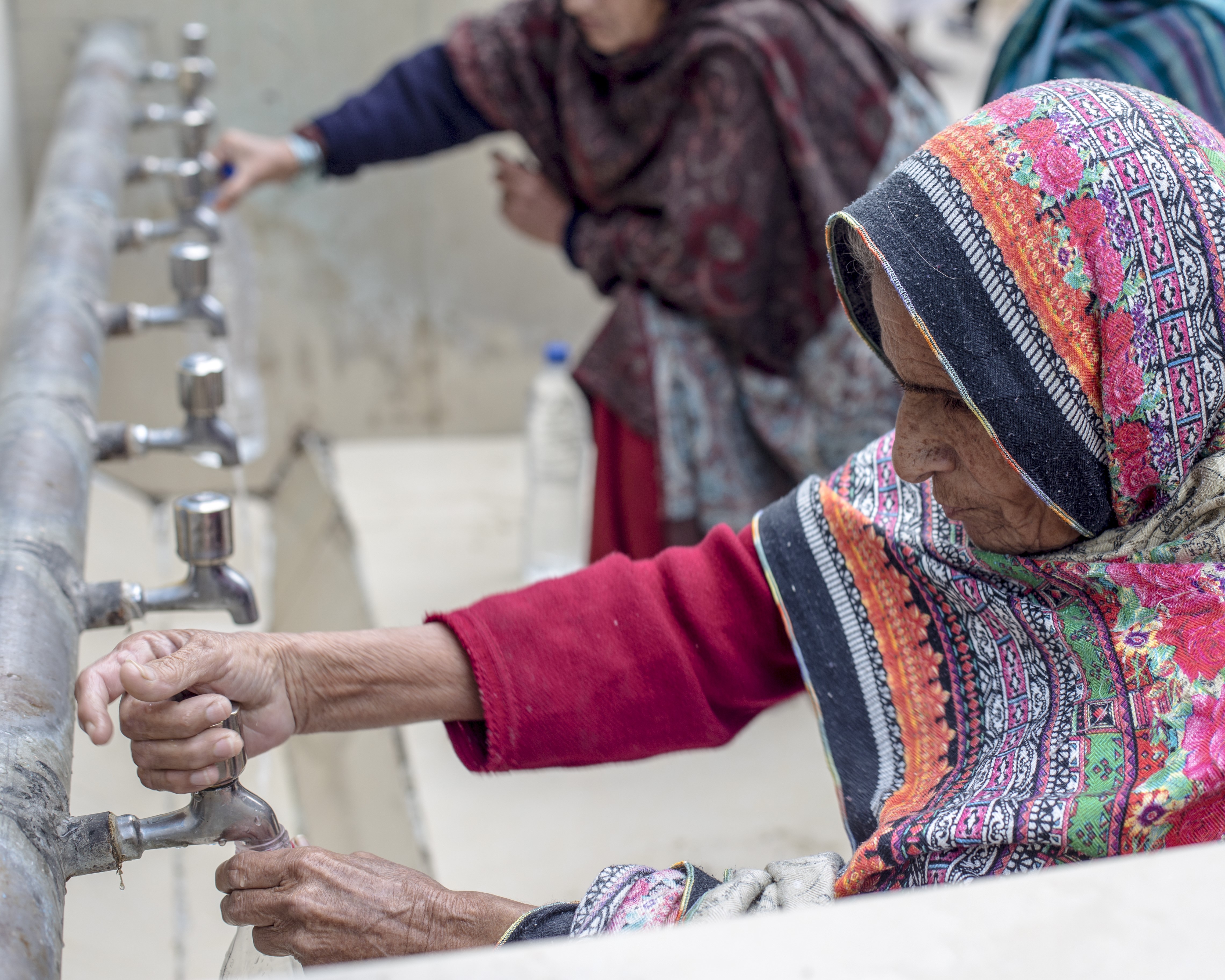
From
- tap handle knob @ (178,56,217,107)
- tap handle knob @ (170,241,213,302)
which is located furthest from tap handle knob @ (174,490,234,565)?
tap handle knob @ (178,56,217,107)

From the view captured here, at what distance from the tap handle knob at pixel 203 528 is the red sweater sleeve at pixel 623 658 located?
0.64 feet

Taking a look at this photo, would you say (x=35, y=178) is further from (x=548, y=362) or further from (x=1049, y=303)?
(x=1049, y=303)

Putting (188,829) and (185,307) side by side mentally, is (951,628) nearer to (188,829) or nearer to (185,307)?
(188,829)

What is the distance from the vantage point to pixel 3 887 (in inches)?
21.9

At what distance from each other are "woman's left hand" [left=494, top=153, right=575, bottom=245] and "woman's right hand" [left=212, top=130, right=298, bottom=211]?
0.39 metres

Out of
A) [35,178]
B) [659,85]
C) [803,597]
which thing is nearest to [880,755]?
[803,597]

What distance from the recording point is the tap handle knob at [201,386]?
3.67 ft

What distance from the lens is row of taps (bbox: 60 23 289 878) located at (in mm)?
702

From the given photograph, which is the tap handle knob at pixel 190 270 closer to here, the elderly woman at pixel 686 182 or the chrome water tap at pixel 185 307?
the chrome water tap at pixel 185 307

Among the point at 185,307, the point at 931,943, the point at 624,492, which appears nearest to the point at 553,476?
the point at 624,492

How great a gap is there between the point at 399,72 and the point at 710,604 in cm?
154

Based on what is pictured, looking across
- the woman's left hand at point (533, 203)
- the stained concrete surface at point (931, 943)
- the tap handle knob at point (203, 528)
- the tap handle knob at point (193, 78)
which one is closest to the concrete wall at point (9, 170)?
the tap handle knob at point (193, 78)

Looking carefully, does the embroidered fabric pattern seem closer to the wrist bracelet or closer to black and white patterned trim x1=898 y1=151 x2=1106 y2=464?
black and white patterned trim x1=898 y1=151 x2=1106 y2=464

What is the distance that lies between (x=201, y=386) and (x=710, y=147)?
3.60 feet
